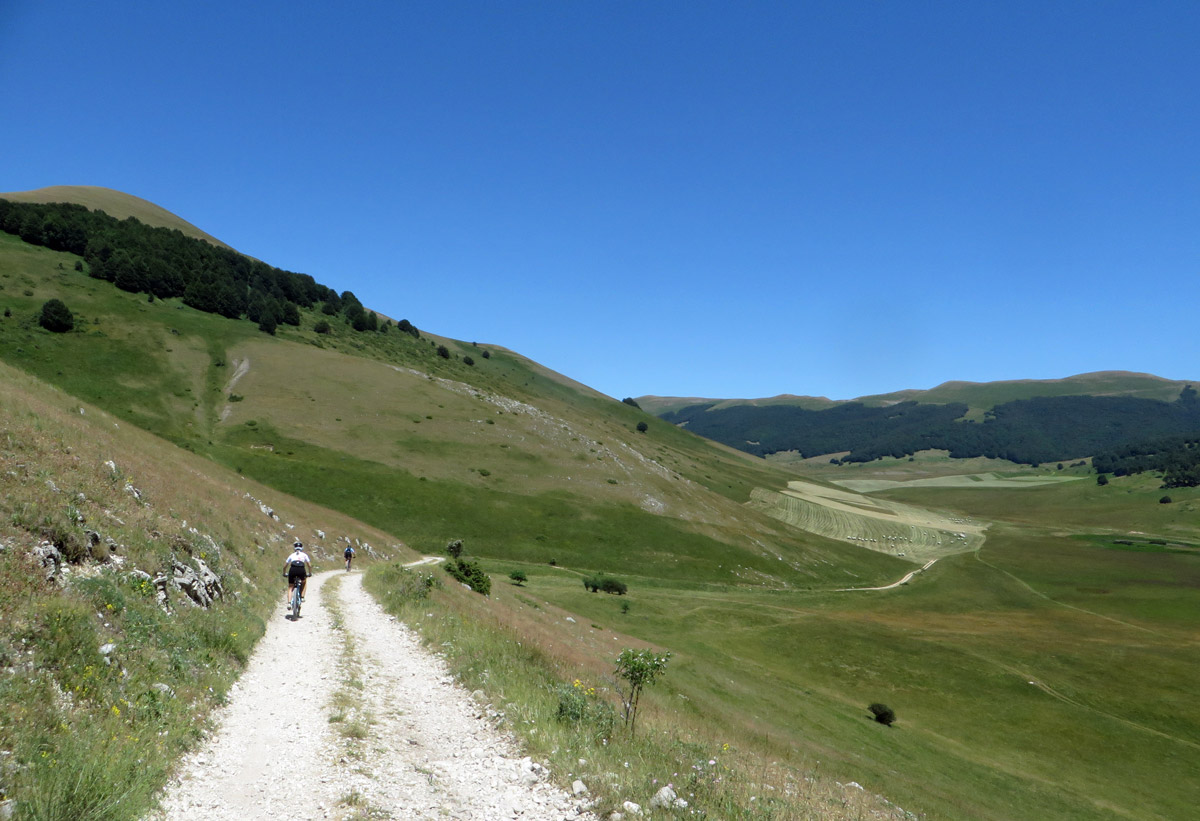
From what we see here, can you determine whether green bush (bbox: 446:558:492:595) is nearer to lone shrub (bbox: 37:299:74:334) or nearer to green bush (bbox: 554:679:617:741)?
green bush (bbox: 554:679:617:741)

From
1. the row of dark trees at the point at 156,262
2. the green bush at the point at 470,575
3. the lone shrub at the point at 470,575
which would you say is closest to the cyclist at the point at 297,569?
the lone shrub at the point at 470,575

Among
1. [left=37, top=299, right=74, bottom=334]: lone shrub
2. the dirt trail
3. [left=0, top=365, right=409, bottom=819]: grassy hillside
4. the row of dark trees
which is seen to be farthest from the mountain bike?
the row of dark trees

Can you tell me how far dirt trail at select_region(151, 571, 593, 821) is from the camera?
8.88 m

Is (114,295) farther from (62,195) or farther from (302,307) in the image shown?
(62,195)

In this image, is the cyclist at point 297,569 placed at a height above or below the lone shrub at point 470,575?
above

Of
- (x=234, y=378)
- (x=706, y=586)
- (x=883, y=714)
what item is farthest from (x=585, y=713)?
(x=234, y=378)

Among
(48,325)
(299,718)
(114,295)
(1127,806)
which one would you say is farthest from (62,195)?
(1127,806)

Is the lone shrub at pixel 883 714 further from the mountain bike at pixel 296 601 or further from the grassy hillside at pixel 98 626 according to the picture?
the grassy hillside at pixel 98 626

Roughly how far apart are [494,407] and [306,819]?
141526 mm

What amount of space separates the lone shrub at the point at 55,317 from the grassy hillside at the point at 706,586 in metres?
3.15

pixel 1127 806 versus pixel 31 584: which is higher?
pixel 31 584

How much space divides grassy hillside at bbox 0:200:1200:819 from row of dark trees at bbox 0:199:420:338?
24.4 ft

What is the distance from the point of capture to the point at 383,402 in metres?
125

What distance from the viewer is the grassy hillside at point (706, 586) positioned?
3272cm
